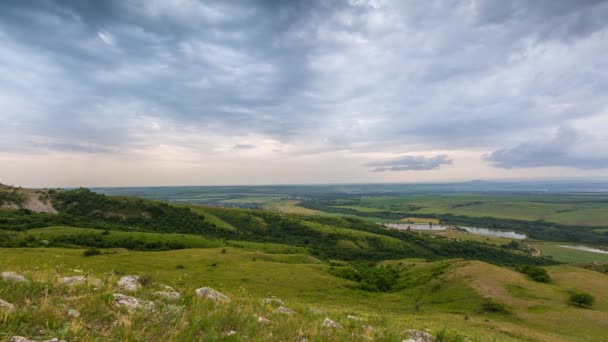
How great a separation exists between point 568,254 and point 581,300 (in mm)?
175382

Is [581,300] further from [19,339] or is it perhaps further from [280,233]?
[280,233]

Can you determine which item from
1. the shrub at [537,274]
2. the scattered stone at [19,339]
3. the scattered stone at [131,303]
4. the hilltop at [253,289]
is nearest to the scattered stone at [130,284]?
the hilltop at [253,289]

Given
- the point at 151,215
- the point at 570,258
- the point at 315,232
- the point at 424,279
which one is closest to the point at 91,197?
the point at 151,215

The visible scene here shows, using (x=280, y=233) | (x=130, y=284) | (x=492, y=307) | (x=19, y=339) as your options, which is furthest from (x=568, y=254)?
(x=19, y=339)

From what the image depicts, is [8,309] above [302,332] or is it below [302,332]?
above

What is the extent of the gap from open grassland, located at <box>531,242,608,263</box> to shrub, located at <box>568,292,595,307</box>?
5927 inches

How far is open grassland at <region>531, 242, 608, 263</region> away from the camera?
14902 centimetres

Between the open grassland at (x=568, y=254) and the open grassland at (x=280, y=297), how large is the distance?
135 meters

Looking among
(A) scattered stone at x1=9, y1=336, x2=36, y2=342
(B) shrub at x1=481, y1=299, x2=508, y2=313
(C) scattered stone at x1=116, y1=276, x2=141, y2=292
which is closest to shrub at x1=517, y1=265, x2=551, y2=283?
(B) shrub at x1=481, y1=299, x2=508, y2=313

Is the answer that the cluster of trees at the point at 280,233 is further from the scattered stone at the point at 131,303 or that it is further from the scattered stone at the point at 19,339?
the scattered stone at the point at 19,339

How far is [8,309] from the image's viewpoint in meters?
6.13

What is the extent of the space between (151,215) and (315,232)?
97372mm

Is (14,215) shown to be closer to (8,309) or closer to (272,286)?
(272,286)

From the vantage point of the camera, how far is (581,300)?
128 ft
